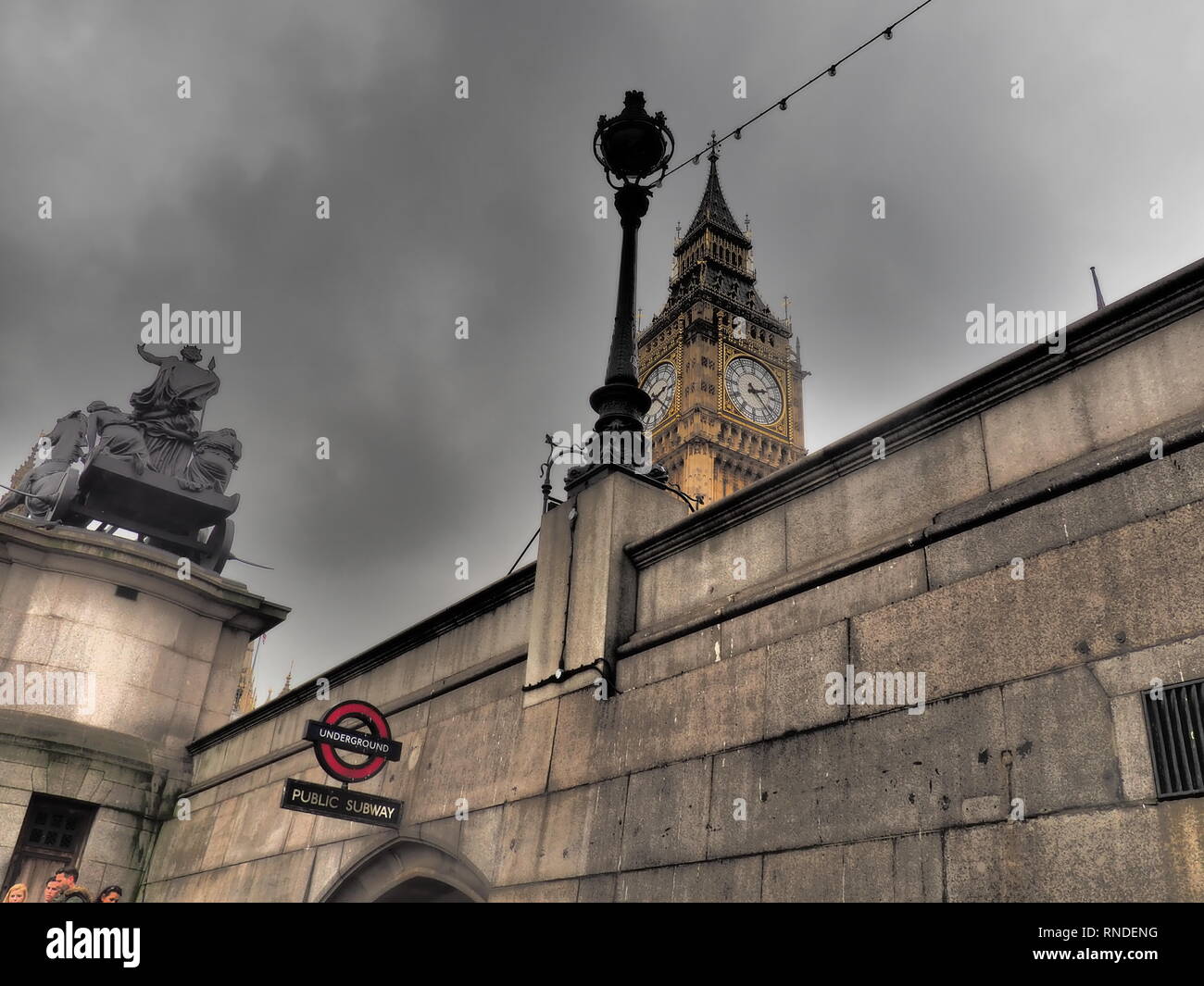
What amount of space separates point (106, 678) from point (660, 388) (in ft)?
Answer: 354

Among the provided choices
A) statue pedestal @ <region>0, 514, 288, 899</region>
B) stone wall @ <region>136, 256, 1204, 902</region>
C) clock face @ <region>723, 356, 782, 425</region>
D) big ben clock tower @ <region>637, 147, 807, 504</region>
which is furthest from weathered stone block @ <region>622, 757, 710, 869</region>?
clock face @ <region>723, 356, 782, 425</region>

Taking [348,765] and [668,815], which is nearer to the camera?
[668,815]

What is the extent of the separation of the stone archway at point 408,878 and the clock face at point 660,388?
107975 mm

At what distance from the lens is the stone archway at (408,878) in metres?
11.2

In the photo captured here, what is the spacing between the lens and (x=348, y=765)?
41.0 ft

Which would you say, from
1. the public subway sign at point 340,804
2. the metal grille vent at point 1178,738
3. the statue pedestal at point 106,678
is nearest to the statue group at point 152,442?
the statue pedestal at point 106,678

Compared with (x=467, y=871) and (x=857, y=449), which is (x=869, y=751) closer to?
(x=857, y=449)

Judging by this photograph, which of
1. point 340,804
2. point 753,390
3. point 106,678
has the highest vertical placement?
point 753,390

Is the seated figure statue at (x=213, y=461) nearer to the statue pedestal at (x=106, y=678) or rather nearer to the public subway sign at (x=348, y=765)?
the statue pedestal at (x=106, y=678)

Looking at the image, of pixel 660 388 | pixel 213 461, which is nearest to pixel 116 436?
pixel 213 461

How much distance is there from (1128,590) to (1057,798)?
55.0 inches

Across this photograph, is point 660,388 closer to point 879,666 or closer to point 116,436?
point 116,436

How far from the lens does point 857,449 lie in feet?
29.9

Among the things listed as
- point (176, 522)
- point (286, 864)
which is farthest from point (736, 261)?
point (286, 864)
